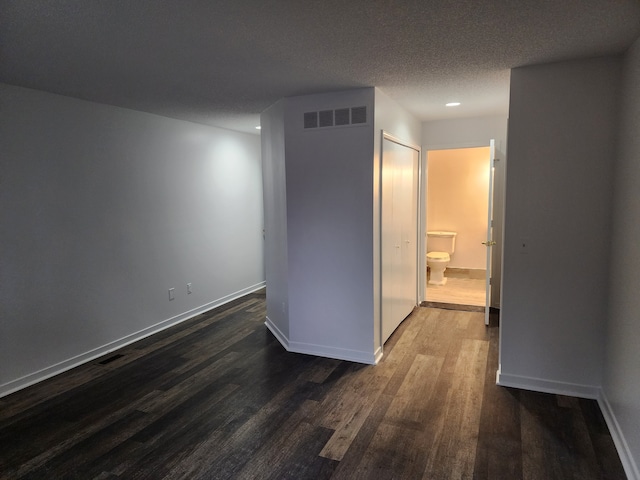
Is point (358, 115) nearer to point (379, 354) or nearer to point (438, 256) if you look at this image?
point (379, 354)

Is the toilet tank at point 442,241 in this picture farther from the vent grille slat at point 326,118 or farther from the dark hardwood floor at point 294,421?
the vent grille slat at point 326,118

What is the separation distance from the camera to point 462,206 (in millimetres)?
7109

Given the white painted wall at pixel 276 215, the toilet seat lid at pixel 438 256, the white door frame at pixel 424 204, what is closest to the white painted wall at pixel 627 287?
the white door frame at pixel 424 204

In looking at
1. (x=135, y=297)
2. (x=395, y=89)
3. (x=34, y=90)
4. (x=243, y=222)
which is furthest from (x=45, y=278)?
(x=395, y=89)

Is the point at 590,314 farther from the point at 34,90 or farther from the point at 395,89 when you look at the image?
the point at 34,90

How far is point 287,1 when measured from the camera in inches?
72.5

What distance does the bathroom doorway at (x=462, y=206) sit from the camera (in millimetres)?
6938

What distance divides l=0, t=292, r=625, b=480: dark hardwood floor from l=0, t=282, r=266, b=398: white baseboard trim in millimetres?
106

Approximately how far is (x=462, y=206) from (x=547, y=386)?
441 cm

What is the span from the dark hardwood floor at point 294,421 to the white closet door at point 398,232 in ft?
1.82

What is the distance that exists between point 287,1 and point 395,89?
1.87 m

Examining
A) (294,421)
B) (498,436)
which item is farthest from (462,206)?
(294,421)

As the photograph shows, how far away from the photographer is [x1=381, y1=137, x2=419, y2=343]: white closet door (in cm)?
393

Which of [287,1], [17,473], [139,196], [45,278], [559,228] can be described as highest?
[287,1]
